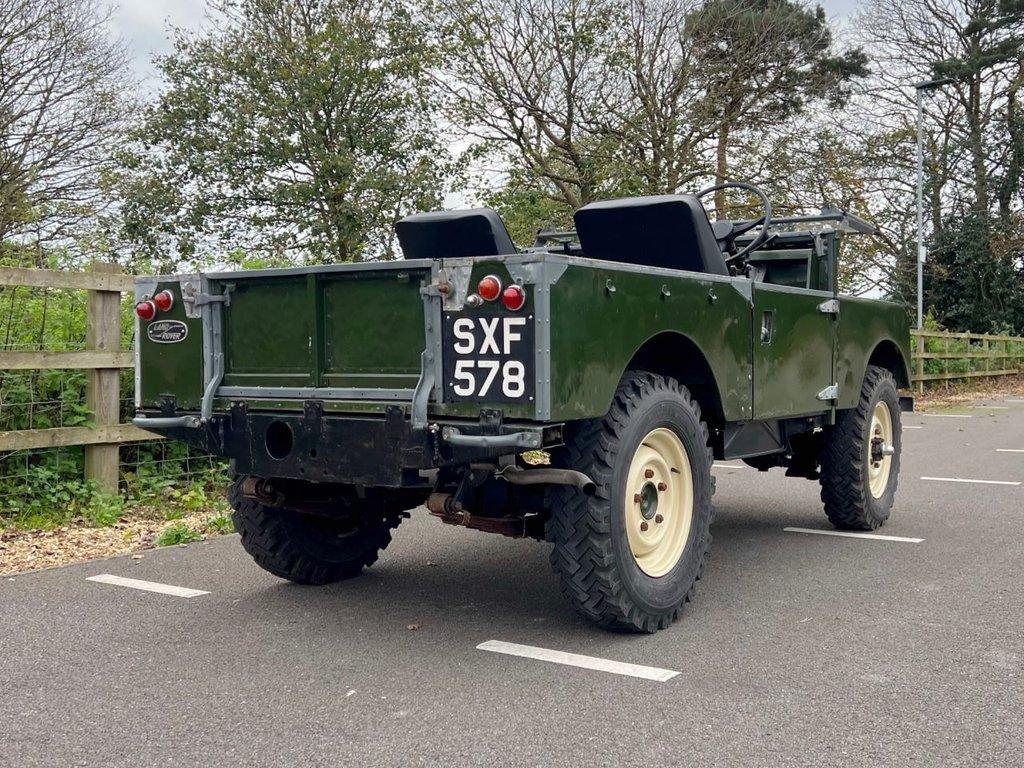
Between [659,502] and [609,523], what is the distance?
0.51 meters

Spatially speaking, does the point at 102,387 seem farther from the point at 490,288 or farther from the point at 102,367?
the point at 490,288

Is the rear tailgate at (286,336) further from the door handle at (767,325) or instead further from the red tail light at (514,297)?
the door handle at (767,325)

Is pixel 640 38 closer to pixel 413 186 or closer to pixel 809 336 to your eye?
pixel 413 186

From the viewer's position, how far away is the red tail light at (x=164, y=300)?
432 cm

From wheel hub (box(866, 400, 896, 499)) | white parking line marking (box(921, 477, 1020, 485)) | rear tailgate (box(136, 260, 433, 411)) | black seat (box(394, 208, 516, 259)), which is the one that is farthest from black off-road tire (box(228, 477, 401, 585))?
white parking line marking (box(921, 477, 1020, 485))

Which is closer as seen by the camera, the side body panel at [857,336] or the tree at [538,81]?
the side body panel at [857,336]

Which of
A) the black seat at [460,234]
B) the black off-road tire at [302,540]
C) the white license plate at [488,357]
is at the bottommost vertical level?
the black off-road tire at [302,540]

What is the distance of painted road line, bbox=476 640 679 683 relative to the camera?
3553 mm

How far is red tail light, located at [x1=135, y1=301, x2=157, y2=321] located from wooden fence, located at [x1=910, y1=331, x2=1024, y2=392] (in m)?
16.1

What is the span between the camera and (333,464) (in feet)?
12.6

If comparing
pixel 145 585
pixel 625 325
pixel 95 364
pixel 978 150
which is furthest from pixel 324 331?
pixel 978 150

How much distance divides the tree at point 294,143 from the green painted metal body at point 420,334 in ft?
37.5

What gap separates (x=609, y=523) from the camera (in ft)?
12.4

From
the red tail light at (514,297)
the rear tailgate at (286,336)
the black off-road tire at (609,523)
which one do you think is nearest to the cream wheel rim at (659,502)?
the black off-road tire at (609,523)
